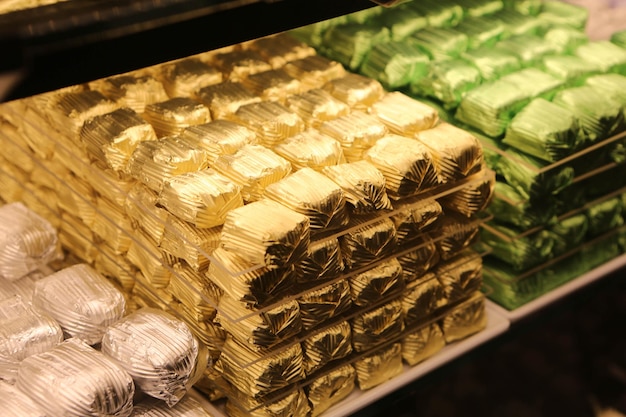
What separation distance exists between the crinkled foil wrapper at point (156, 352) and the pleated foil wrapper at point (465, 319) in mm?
656

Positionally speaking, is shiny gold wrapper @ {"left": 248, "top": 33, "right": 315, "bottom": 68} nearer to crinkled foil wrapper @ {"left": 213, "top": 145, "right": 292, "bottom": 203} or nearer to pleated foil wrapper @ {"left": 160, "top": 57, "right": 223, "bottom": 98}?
pleated foil wrapper @ {"left": 160, "top": 57, "right": 223, "bottom": 98}

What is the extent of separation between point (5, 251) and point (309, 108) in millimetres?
739

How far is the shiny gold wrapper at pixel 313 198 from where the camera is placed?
1.43 m

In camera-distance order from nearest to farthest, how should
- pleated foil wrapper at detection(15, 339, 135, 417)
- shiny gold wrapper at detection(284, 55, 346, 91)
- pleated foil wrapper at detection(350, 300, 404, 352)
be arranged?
pleated foil wrapper at detection(15, 339, 135, 417), pleated foil wrapper at detection(350, 300, 404, 352), shiny gold wrapper at detection(284, 55, 346, 91)

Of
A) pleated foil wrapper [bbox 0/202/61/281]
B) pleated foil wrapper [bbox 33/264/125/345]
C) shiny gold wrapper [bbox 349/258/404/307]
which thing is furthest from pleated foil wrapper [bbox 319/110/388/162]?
pleated foil wrapper [bbox 0/202/61/281]

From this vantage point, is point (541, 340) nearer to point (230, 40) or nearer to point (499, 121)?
point (499, 121)

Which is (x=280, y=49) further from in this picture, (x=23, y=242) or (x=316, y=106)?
(x=23, y=242)

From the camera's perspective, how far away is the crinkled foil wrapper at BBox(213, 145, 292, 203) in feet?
4.87

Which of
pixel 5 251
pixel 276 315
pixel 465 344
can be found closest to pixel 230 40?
pixel 276 315

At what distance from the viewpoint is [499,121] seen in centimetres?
188

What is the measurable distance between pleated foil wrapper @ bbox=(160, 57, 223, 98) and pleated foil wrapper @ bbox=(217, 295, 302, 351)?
0.60 metres

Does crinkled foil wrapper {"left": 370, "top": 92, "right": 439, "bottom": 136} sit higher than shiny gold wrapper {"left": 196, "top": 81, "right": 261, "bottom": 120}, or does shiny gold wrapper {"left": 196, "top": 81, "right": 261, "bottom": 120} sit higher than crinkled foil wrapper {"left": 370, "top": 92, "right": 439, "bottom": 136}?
shiny gold wrapper {"left": 196, "top": 81, "right": 261, "bottom": 120}

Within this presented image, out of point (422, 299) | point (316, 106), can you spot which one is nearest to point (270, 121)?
point (316, 106)

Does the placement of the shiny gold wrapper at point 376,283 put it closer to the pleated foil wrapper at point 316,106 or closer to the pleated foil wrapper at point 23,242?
the pleated foil wrapper at point 316,106
